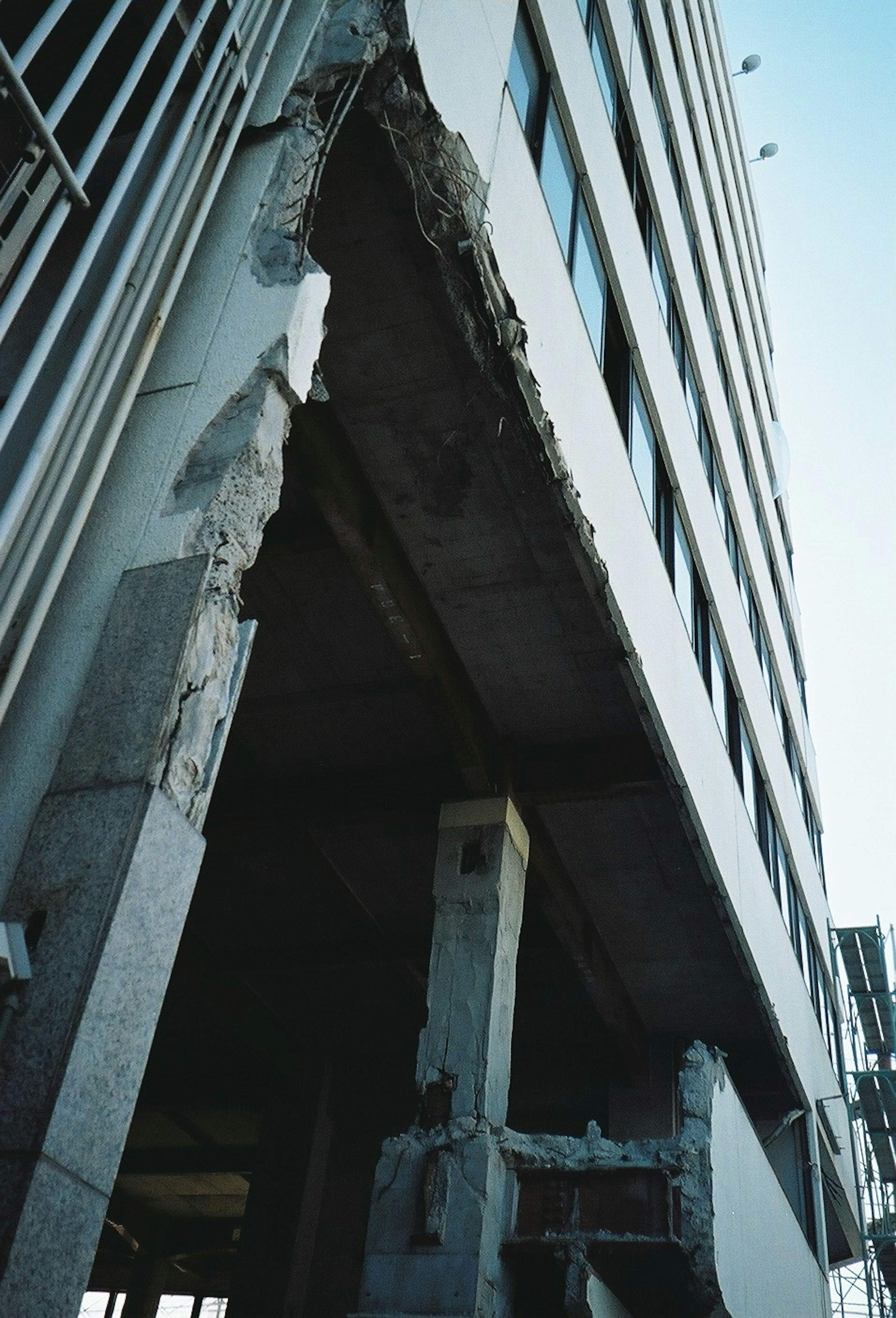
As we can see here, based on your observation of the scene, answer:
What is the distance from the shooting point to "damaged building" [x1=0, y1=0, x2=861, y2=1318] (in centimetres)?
381

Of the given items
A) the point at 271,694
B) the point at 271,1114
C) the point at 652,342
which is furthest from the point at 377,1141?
the point at 652,342

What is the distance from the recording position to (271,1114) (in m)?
15.7

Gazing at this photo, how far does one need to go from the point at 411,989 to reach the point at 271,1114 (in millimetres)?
3149

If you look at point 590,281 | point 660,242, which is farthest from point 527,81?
point 660,242

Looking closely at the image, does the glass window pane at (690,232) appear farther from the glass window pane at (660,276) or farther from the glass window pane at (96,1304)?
the glass window pane at (96,1304)

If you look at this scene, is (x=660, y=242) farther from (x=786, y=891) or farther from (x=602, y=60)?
(x=786, y=891)

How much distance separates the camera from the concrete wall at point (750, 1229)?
9094 millimetres

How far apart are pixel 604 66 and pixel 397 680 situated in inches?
282

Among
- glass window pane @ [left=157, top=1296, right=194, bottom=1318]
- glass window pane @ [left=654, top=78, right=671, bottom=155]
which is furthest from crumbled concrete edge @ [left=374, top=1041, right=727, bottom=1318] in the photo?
glass window pane @ [left=157, top=1296, right=194, bottom=1318]

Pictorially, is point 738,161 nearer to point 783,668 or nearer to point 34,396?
point 783,668

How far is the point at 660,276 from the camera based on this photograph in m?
13.9

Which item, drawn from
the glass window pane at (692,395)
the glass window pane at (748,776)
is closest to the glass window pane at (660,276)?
the glass window pane at (692,395)

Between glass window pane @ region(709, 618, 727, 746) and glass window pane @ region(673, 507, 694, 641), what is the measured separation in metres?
0.72

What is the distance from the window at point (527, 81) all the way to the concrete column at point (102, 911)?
630cm
